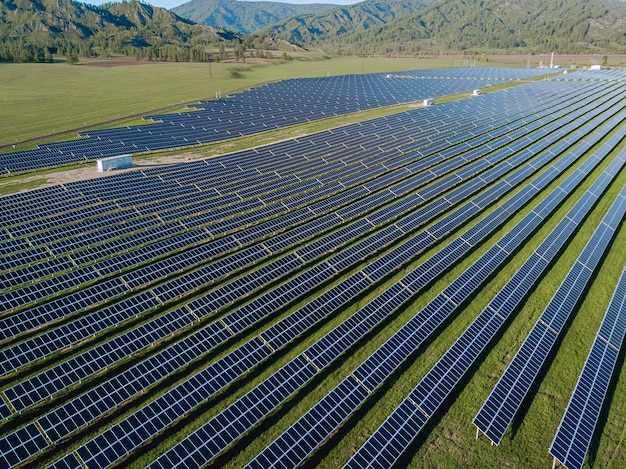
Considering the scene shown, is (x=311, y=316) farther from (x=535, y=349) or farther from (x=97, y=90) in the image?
(x=97, y=90)

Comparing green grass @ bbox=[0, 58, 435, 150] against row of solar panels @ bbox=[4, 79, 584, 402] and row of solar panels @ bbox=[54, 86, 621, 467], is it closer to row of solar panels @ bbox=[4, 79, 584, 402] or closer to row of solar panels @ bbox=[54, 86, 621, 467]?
row of solar panels @ bbox=[4, 79, 584, 402]

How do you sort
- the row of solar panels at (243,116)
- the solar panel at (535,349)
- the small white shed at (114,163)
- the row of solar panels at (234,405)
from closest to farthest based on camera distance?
the row of solar panels at (234,405), the solar panel at (535,349), the small white shed at (114,163), the row of solar panels at (243,116)

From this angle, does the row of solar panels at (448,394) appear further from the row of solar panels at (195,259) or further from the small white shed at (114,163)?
the small white shed at (114,163)

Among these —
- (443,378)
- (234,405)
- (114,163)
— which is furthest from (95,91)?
(443,378)

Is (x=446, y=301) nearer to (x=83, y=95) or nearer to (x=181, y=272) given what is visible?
(x=181, y=272)

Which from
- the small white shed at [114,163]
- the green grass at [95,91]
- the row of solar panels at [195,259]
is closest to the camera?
the row of solar panels at [195,259]

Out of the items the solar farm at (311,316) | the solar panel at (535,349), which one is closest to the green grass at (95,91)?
the solar farm at (311,316)

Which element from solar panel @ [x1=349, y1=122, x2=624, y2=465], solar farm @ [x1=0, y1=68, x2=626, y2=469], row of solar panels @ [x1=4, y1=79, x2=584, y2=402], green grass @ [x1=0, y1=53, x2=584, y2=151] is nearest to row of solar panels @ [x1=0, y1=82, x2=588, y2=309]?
solar farm @ [x1=0, y1=68, x2=626, y2=469]
